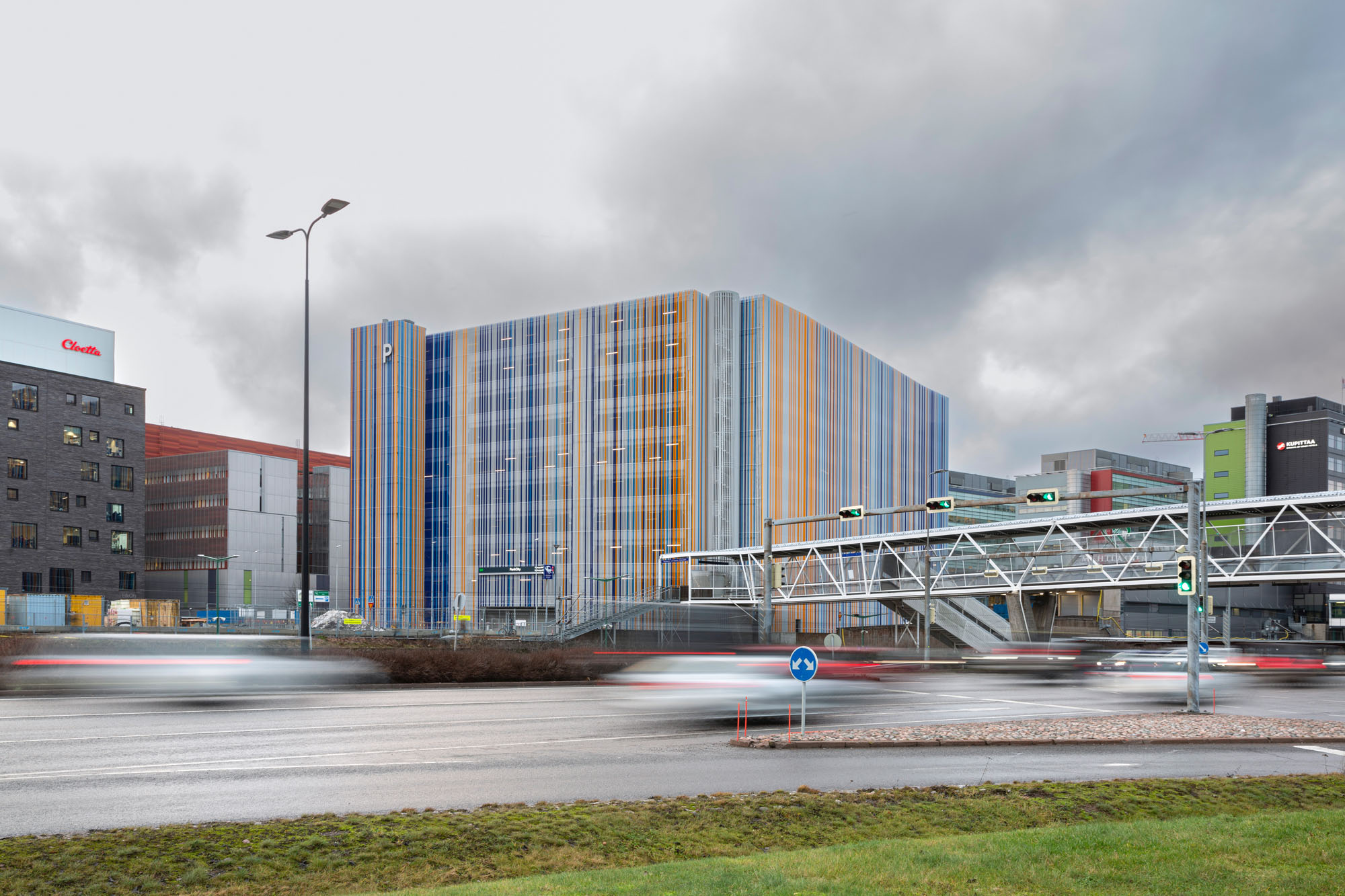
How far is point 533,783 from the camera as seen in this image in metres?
14.1

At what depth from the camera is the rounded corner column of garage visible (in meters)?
106

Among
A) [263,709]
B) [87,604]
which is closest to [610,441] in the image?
[87,604]

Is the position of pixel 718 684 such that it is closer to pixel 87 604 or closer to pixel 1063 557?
pixel 1063 557

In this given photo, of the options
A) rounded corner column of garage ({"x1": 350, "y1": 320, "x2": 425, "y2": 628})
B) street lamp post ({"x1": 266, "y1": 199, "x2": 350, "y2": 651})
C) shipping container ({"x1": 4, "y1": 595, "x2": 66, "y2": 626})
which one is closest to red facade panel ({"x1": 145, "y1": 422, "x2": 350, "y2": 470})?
rounded corner column of garage ({"x1": 350, "y1": 320, "x2": 425, "y2": 628})

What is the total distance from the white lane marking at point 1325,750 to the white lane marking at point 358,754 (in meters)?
11.1

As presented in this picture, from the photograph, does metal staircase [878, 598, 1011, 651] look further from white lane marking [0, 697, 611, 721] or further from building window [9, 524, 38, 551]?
building window [9, 524, 38, 551]

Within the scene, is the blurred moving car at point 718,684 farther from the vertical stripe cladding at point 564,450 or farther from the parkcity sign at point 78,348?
the parkcity sign at point 78,348

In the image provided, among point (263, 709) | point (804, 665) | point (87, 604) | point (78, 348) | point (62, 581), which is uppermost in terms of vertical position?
point (78, 348)

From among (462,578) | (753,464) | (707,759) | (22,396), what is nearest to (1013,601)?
(753,464)

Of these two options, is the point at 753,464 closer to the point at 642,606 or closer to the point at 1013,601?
the point at 1013,601

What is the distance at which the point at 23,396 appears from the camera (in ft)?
286

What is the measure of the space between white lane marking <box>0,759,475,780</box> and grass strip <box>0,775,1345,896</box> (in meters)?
4.20

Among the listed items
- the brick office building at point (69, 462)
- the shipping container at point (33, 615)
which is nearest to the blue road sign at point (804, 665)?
the shipping container at point (33, 615)

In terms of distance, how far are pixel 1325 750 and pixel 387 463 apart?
316ft
